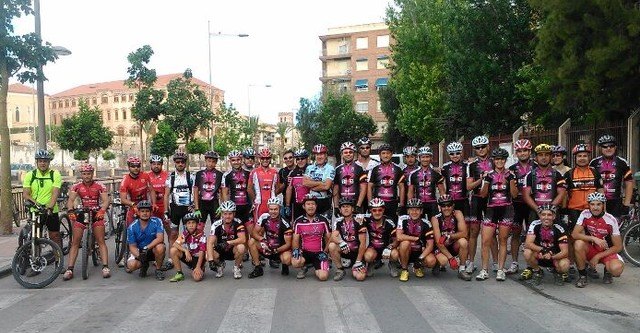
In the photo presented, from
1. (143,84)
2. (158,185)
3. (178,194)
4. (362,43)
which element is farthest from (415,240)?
(362,43)

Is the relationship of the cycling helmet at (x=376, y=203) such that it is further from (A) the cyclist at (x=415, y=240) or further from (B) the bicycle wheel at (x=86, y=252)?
(B) the bicycle wheel at (x=86, y=252)

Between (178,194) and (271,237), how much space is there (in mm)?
1982

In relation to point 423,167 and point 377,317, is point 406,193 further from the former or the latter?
point 377,317

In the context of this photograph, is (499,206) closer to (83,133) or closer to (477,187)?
(477,187)

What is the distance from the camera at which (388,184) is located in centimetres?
944

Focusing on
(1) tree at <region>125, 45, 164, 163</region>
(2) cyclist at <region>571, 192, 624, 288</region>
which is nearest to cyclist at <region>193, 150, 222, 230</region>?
(2) cyclist at <region>571, 192, 624, 288</region>

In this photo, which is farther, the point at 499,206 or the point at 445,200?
the point at 445,200

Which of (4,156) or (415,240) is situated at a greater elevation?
(4,156)

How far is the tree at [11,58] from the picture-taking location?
13.2 meters

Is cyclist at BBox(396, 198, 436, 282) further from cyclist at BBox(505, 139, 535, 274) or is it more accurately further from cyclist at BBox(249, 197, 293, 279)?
cyclist at BBox(249, 197, 293, 279)

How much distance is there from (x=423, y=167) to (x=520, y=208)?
160cm

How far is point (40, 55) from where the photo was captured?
44.3 feet

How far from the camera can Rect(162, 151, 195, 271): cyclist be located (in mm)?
10047

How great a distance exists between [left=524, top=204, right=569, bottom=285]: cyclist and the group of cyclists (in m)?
0.01
